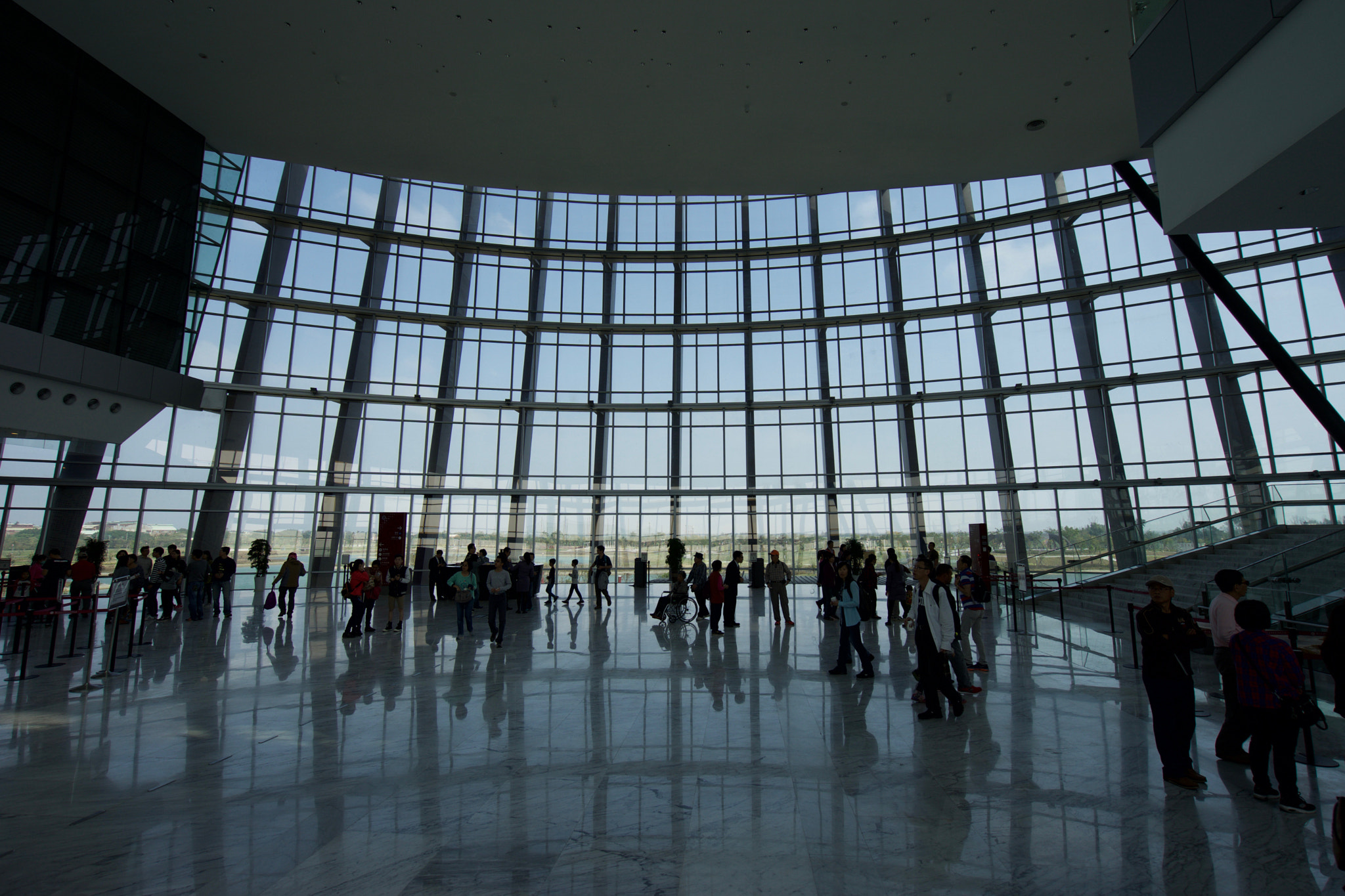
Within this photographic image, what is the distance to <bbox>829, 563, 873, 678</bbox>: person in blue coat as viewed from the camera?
801 centimetres

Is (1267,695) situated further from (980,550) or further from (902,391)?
(902,391)

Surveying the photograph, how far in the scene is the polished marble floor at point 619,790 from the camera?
11.8 ft

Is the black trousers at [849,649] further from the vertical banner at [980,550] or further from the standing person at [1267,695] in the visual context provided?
the vertical banner at [980,550]

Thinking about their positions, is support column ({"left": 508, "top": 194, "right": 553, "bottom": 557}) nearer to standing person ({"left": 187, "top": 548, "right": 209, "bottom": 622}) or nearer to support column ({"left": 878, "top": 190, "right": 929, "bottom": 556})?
standing person ({"left": 187, "top": 548, "right": 209, "bottom": 622})

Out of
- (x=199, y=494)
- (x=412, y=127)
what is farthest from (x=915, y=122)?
(x=199, y=494)

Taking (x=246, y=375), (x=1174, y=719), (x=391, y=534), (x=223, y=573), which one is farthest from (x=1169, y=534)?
(x=246, y=375)

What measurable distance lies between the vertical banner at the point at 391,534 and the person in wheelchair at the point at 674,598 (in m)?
9.53

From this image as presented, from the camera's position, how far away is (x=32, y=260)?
12305 millimetres

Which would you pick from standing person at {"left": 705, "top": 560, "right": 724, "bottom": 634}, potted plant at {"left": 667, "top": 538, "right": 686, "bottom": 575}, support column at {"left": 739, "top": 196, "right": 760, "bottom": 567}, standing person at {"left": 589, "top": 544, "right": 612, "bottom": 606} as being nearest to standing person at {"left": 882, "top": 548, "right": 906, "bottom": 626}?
standing person at {"left": 705, "top": 560, "right": 724, "bottom": 634}

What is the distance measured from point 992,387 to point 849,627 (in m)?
18.5

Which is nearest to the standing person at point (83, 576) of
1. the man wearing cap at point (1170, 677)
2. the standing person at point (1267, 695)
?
the man wearing cap at point (1170, 677)

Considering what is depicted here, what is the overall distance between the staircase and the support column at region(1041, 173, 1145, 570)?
4.15 meters

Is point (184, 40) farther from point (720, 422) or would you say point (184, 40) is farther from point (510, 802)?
point (720, 422)

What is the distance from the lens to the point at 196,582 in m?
13.8
